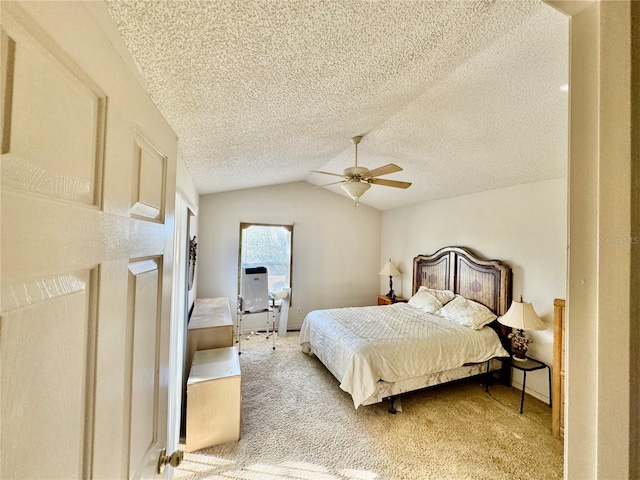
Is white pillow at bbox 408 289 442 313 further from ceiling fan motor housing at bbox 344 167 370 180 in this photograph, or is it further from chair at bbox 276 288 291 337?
ceiling fan motor housing at bbox 344 167 370 180

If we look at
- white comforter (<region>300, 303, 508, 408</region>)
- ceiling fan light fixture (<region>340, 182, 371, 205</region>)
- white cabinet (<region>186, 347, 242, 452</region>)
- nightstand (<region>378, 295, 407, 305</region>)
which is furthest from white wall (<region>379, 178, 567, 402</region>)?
white cabinet (<region>186, 347, 242, 452</region>)

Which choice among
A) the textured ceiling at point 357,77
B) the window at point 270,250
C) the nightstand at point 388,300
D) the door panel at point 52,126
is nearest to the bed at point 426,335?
the nightstand at point 388,300

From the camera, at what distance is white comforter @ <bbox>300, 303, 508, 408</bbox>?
2.47m

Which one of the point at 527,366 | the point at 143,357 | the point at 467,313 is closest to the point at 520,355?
the point at 527,366

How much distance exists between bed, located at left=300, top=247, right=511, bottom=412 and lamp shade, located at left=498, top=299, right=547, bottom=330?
1.20 ft

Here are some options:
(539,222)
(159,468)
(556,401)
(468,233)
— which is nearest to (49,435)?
(159,468)

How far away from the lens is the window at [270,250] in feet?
15.5

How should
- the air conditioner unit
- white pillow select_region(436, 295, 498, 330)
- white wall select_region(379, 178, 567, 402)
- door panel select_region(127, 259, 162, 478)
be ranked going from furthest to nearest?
the air conditioner unit → white pillow select_region(436, 295, 498, 330) → white wall select_region(379, 178, 567, 402) → door panel select_region(127, 259, 162, 478)

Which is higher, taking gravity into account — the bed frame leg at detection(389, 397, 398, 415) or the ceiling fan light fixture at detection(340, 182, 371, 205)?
the ceiling fan light fixture at detection(340, 182, 371, 205)

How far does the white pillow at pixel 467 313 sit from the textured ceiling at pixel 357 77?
1.66 m

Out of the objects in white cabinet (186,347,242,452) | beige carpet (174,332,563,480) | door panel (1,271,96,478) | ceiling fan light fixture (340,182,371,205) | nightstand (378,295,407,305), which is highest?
ceiling fan light fixture (340,182,371,205)

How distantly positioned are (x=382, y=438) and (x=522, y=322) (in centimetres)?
185

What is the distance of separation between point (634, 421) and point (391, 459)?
2.10 m

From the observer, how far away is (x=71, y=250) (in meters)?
0.41
